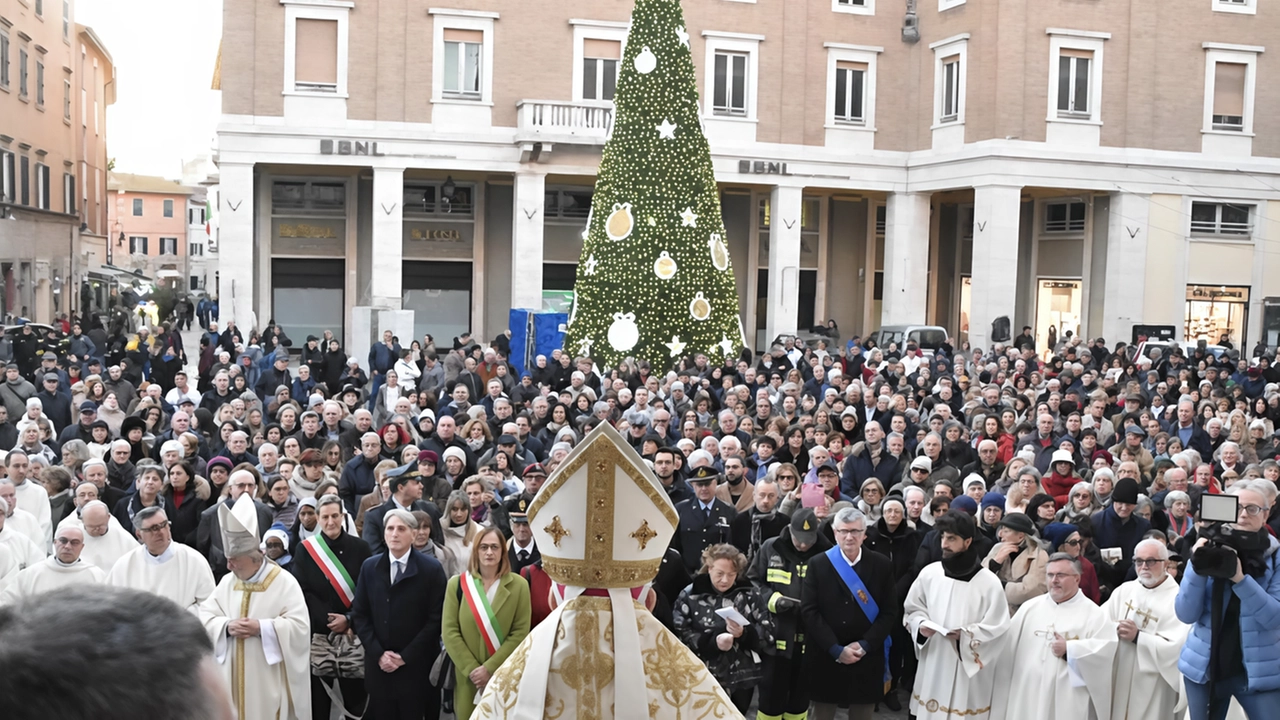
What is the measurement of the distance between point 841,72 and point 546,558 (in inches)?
1302

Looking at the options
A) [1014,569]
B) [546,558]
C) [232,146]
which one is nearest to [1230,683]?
[1014,569]

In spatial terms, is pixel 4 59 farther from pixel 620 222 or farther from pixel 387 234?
pixel 620 222

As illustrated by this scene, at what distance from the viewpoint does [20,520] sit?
29.0 feet

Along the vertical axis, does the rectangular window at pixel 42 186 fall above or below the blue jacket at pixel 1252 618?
above

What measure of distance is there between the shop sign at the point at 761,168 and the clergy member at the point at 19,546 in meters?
27.4

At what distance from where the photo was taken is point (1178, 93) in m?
33.8

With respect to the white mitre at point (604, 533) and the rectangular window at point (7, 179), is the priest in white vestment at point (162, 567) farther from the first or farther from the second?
the rectangular window at point (7, 179)

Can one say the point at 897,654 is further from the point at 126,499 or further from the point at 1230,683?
the point at 126,499

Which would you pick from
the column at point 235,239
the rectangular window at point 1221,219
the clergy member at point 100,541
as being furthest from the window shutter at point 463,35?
the clergy member at point 100,541

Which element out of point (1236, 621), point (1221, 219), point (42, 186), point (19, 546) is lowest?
point (19, 546)

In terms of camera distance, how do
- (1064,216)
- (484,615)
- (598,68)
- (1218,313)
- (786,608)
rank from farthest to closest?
1. (1064,216)
2. (1218,313)
3. (598,68)
4. (786,608)
5. (484,615)

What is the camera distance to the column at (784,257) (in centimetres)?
3462

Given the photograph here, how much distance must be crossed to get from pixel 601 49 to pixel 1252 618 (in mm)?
29510

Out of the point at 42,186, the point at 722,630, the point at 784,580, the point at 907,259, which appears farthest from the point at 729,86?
the point at 722,630
